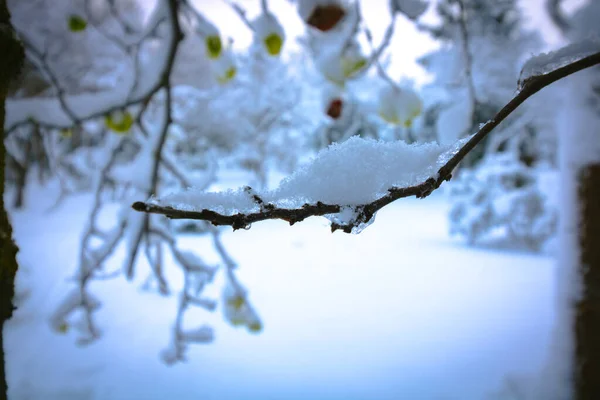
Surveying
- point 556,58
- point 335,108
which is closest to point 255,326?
point 335,108

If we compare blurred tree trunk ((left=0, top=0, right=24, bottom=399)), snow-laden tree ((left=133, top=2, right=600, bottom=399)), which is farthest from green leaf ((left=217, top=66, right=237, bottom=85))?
snow-laden tree ((left=133, top=2, right=600, bottom=399))

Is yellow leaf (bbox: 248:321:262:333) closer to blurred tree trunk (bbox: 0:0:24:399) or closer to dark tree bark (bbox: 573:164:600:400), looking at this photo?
blurred tree trunk (bbox: 0:0:24:399)

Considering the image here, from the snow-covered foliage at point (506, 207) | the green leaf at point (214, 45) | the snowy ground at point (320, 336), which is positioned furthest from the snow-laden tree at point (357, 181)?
the snow-covered foliage at point (506, 207)

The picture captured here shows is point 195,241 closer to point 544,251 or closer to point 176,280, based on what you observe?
point 176,280

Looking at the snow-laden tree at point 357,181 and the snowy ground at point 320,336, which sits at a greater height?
the snowy ground at point 320,336

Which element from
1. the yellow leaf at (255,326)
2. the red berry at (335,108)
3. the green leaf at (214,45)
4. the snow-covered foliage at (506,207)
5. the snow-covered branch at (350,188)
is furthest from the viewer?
the snow-covered foliage at (506,207)

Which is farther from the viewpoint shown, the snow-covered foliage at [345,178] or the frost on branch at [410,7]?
the frost on branch at [410,7]

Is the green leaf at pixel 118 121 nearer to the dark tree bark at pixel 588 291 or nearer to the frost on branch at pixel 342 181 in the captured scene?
the frost on branch at pixel 342 181

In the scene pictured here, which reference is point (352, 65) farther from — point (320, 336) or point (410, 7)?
point (320, 336)

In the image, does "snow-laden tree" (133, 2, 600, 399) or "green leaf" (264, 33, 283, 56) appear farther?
"green leaf" (264, 33, 283, 56)
